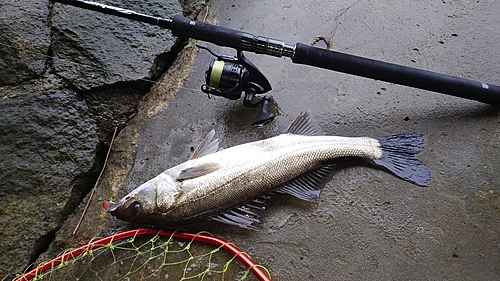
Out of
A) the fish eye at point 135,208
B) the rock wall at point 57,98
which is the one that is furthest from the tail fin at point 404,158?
the rock wall at point 57,98

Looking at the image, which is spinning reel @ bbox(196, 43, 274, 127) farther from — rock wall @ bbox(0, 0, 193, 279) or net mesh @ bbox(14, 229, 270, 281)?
net mesh @ bbox(14, 229, 270, 281)

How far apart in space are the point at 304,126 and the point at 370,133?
559mm

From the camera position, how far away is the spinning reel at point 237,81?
10.5 ft

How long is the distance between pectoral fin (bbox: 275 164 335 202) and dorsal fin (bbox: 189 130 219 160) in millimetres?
587

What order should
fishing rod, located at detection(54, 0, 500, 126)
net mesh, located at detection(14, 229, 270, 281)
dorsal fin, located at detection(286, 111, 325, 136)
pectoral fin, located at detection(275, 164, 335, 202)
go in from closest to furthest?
net mesh, located at detection(14, 229, 270, 281)
pectoral fin, located at detection(275, 164, 335, 202)
fishing rod, located at detection(54, 0, 500, 126)
dorsal fin, located at detection(286, 111, 325, 136)

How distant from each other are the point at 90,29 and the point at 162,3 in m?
0.75

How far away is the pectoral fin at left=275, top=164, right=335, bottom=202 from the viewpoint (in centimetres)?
294

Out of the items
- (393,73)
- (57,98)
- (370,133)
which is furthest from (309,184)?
(57,98)

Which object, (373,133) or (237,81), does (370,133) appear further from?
(237,81)

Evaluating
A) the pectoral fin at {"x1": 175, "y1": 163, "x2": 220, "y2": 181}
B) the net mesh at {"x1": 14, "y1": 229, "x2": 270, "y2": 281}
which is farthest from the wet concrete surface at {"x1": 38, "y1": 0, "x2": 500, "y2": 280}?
the pectoral fin at {"x1": 175, "y1": 163, "x2": 220, "y2": 181}

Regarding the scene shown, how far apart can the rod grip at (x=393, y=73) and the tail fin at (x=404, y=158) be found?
434 millimetres

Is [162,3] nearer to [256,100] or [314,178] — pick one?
[256,100]

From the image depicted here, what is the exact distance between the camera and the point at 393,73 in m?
3.15

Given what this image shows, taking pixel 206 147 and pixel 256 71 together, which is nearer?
pixel 206 147
